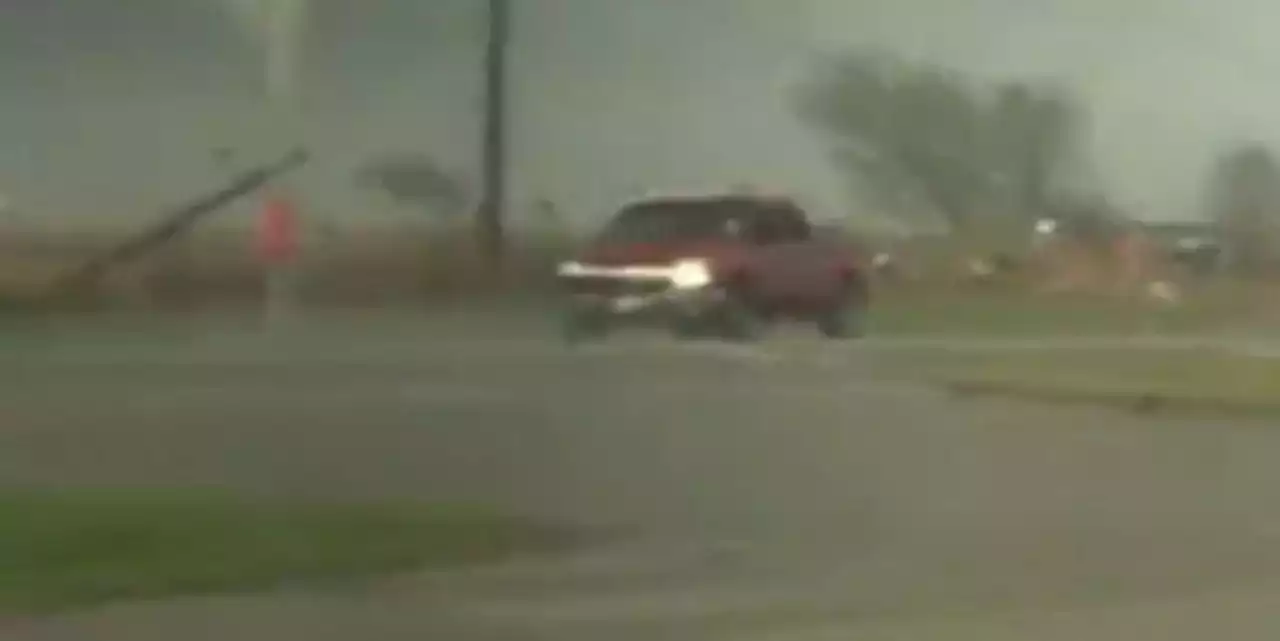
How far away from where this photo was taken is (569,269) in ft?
45.3

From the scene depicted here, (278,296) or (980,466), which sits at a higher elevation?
(278,296)

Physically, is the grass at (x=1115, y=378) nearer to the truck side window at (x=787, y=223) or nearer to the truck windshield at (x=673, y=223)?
the truck side window at (x=787, y=223)

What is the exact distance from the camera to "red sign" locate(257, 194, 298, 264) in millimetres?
13453

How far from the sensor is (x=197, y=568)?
27.6 ft

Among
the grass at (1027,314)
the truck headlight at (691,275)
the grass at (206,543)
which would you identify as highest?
the truck headlight at (691,275)

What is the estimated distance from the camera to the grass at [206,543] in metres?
8.12

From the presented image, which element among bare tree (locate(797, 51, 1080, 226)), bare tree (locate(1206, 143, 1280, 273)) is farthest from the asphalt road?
bare tree (locate(1206, 143, 1280, 273))

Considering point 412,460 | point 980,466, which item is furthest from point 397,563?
point 980,466

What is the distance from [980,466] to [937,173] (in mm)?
3474

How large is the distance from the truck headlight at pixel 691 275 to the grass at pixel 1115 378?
1.21m

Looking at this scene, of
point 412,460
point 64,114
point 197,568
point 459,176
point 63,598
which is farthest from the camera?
point 459,176

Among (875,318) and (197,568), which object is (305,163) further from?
(197,568)

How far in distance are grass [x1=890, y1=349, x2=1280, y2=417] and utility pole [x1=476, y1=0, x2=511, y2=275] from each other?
2.56m

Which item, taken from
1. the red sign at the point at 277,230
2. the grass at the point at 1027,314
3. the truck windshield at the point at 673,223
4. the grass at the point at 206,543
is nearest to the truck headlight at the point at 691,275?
the truck windshield at the point at 673,223
